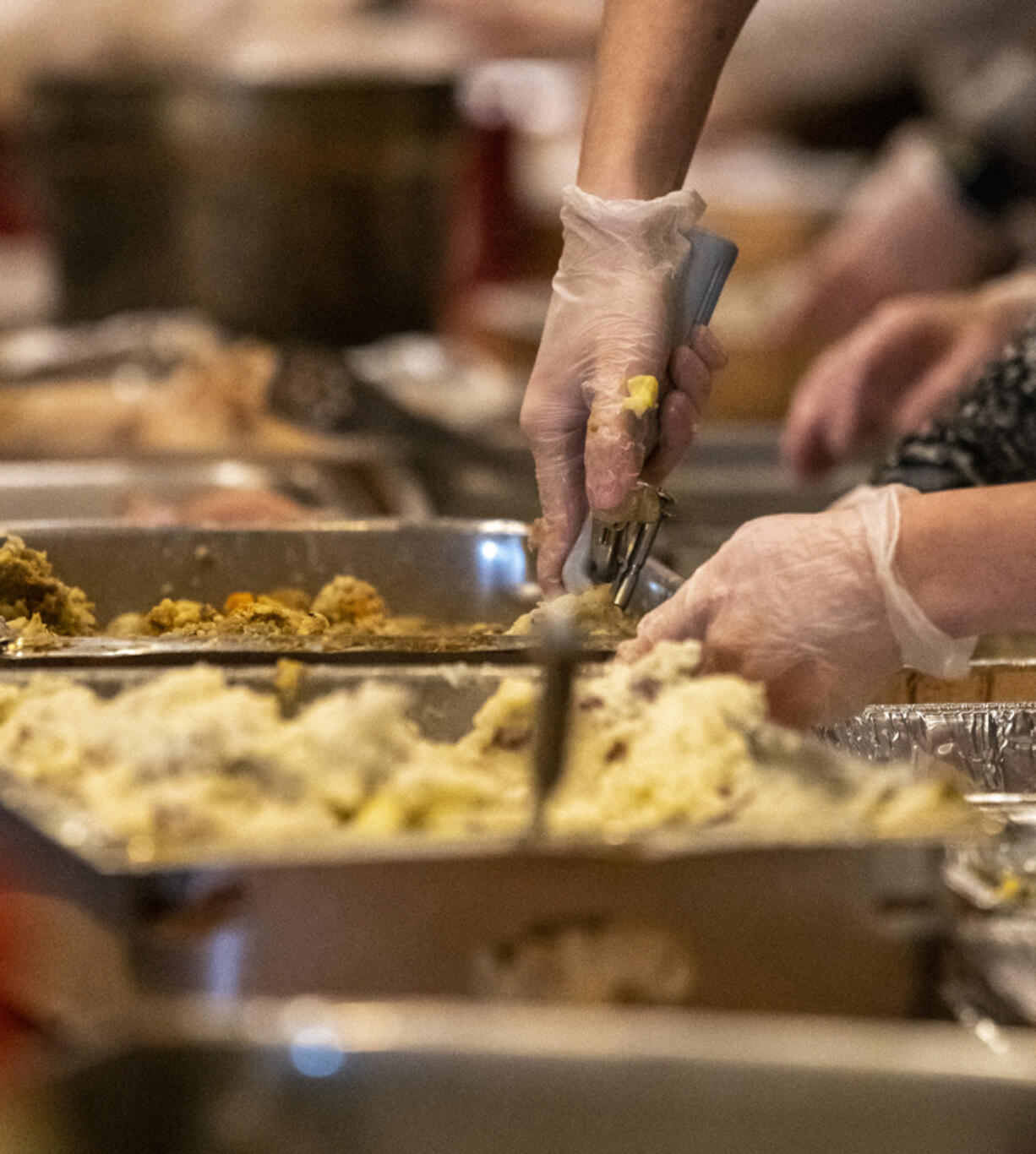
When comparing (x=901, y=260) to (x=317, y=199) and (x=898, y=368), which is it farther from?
(x=317, y=199)

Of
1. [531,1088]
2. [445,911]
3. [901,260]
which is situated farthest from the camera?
[901,260]

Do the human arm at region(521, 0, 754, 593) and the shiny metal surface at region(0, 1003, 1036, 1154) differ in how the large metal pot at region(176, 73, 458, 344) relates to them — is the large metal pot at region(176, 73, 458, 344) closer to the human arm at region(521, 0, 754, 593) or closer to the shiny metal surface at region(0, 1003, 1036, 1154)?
the human arm at region(521, 0, 754, 593)

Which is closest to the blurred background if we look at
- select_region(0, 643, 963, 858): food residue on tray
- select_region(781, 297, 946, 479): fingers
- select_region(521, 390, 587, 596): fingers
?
select_region(781, 297, 946, 479): fingers

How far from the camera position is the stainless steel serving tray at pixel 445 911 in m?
0.82

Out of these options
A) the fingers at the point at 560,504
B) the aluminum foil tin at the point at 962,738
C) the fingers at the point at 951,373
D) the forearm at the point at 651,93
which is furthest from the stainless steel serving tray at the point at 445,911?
the fingers at the point at 951,373

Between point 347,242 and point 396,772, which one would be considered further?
point 347,242

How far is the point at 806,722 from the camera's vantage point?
1.27 metres

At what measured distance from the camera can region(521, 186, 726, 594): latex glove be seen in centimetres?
153

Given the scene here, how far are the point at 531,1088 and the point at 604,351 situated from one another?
0.96 meters

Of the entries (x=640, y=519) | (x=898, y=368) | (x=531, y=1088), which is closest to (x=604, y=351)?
(x=640, y=519)

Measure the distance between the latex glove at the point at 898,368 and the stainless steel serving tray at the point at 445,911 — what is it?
1615 millimetres

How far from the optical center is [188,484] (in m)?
2.51

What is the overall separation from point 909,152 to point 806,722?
328 cm

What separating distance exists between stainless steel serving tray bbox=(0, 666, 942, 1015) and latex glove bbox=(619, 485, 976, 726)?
0.37 m
